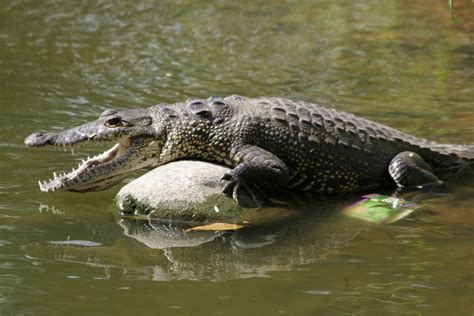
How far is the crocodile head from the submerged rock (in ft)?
0.98

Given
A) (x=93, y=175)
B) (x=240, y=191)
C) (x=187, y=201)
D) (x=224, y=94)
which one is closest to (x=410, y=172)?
(x=240, y=191)

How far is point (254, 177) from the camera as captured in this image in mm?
6652

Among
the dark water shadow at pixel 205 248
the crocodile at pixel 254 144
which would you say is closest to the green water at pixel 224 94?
the dark water shadow at pixel 205 248

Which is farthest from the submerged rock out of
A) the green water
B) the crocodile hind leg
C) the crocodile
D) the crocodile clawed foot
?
the crocodile hind leg

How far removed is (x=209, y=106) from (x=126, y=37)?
6241mm

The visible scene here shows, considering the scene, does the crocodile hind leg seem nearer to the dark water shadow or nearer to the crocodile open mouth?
the dark water shadow

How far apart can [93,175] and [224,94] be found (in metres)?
3.77

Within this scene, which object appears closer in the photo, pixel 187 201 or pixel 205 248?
pixel 205 248

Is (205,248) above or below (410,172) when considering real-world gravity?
below

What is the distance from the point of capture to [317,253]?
19.0ft

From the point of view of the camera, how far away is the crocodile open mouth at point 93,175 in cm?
680

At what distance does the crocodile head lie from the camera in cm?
690

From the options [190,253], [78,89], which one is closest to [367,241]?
[190,253]

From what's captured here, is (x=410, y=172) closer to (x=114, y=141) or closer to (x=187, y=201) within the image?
(x=187, y=201)
